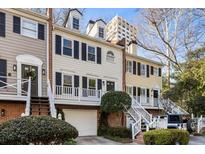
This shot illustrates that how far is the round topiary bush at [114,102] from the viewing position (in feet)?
66.4

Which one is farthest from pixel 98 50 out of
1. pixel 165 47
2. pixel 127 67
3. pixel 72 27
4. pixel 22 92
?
pixel 165 47

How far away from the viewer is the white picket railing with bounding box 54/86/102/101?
1923 centimetres

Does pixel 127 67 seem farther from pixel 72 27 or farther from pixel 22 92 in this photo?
pixel 22 92

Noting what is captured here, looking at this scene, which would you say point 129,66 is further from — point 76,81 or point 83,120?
point 83,120

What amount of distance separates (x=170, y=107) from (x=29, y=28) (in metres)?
14.1

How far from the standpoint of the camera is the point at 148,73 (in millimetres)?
28312

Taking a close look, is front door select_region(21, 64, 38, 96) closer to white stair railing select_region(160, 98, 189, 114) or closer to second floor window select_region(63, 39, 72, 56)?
second floor window select_region(63, 39, 72, 56)

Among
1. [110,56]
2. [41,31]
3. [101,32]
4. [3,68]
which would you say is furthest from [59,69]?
[101,32]

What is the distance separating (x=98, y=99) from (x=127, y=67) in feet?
17.9

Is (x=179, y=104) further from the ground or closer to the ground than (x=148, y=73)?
closer to the ground

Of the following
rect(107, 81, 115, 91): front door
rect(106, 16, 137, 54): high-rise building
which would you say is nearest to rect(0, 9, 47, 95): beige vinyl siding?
rect(107, 81, 115, 91): front door

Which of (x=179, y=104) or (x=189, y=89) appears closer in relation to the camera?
(x=189, y=89)

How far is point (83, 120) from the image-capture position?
68.4 feet
